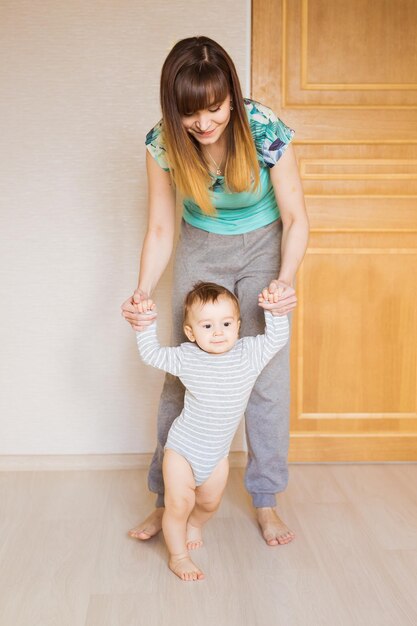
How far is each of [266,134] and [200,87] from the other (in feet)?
0.84

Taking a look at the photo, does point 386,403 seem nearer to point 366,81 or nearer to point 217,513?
point 217,513

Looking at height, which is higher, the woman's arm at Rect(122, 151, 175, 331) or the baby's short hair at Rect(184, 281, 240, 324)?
the woman's arm at Rect(122, 151, 175, 331)

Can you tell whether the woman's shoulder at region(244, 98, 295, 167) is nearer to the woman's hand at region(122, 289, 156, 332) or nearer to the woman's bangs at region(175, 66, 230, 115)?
the woman's bangs at region(175, 66, 230, 115)

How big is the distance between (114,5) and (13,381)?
4.23 feet

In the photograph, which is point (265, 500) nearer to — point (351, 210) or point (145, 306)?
point (145, 306)

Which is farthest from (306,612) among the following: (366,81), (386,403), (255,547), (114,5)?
(114,5)

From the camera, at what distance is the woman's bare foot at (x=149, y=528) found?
72.4 inches

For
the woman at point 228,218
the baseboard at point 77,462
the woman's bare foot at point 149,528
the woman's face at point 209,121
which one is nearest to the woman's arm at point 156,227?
the woman at point 228,218

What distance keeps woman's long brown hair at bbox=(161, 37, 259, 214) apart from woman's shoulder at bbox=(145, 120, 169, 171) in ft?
0.18

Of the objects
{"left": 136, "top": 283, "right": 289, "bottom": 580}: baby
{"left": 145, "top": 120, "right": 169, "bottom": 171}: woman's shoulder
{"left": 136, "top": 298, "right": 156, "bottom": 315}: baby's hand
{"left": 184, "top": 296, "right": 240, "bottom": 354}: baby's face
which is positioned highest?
{"left": 145, "top": 120, "right": 169, "bottom": 171}: woman's shoulder

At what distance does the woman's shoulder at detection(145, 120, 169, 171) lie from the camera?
1.73m

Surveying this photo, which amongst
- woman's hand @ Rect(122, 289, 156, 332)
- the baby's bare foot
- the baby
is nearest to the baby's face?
the baby

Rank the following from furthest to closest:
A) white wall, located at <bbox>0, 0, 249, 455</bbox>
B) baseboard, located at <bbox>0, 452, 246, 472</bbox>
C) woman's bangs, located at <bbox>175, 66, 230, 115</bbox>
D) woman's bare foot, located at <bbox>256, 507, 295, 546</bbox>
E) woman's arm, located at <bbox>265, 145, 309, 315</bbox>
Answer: baseboard, located at <bbox>0, 452, 246, 472</bbox>
white wall, located at <bbox>0, 0, 249, 455</bbox>
woman's bare foot, located at <bbox>256, 507, 295, 546</bbox>
woman's arm, located at <bbox>265, 145, 309, 315</bbox>
woman's bangs, located at <bbox>175, 66, 230, 115</bbox>

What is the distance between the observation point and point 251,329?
1849 mm
